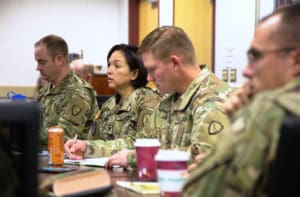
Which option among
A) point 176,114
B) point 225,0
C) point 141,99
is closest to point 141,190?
point 176,114

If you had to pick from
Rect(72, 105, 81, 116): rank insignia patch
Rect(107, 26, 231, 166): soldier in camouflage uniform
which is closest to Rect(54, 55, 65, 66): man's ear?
Rect(72, 105, 81, 116): rank insignia patch

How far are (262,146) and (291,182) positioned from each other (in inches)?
3.2

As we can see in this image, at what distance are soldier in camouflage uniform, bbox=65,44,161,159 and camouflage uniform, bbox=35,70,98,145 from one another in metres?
0.18

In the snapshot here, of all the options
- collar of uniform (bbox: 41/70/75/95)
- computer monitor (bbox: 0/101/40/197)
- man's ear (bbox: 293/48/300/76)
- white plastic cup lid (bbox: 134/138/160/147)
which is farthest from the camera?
collar of uniform (bbox: 41/70/75/95)

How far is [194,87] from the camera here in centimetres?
214

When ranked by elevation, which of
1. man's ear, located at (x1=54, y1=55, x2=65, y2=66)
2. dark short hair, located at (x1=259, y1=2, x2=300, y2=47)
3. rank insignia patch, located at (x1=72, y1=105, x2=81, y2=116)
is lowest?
rank insignia patch, located at (x1=72, y1=105, x2=81, y2=116)

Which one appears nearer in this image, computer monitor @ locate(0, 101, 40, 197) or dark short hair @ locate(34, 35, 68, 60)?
computer monitor @ locate(0, 101, 40, 197)

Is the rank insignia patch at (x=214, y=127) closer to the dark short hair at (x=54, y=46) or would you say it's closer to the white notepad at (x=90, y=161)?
the white notepad at (x=90, y=161)

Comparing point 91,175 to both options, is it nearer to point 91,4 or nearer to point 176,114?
point 176,114

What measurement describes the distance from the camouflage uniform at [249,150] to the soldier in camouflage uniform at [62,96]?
229 centimetres

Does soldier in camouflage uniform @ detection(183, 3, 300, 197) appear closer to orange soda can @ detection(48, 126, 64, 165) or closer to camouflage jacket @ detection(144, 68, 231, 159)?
camouflage jacket @ detection(144, 68, 231, 159)

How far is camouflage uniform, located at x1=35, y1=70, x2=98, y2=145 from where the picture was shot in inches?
135

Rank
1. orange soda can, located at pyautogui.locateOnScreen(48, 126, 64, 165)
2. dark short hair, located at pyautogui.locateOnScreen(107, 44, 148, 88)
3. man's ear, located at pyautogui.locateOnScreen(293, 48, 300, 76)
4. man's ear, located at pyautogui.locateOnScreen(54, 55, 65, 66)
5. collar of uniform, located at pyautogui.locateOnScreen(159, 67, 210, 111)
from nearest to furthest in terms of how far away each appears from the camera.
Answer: man's ear, located at pyautogui.locateOnScreen(293, 48, 300, 76) → collar of uniform, located at pyautogui.locateOnScreen(159, 67, 210, 111) → orange soda can, located at pyautogui.locateOnScreen(48, 126, 64, 165) → dark short hair, located at pyautogui.locateOnScreen(107, 44, 148, 88) → man's ear, located at pyautogui.locateOnScreen(54, 55, 65, 66)

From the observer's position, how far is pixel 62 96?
356 centimetres
